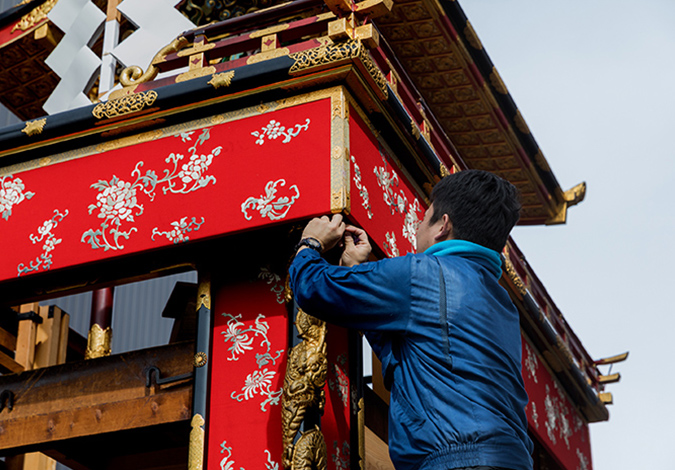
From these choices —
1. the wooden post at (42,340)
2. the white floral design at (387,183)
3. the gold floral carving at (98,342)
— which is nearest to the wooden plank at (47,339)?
the wooden post at (42,340)

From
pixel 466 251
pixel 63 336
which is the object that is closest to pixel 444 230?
pixel 466 251

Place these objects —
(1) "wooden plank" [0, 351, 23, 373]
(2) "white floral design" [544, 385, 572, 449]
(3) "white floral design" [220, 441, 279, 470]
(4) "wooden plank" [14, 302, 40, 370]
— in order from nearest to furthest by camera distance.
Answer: (3) "white floral design" [220, 441, 279, 470] → (1) "wooden plank" [0, 351, 23, 373] → (4) "wooden plank" [14, 302, 40, 370] → (2) "white floral design" [544, 385, 572, 449]

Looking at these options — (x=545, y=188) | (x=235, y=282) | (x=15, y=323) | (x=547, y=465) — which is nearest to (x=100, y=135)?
(x=235, y=282)

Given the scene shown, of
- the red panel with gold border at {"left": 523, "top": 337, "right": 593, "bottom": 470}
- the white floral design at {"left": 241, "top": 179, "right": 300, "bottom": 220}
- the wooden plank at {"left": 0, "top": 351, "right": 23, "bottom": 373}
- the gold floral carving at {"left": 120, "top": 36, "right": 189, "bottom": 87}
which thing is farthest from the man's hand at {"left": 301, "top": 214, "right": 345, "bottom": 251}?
the wooden plank at {"left": 0, "top": 351, "right": 23, "bottom": 373}

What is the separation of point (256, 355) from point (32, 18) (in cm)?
354

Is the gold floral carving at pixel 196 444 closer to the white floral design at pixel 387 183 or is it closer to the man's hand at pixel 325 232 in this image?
the man's hand at pixel 325 232

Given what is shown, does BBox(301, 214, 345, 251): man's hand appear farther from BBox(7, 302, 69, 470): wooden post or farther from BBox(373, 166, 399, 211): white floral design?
BBox(7, 302, 69, 470): wooden post

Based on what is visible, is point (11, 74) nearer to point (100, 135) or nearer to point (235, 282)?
point (100, 135)

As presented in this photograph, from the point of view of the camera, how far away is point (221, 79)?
12.4ft

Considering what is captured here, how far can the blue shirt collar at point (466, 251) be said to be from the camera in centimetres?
270

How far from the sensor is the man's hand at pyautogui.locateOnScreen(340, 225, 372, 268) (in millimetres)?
3089

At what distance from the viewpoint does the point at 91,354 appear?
5086mm

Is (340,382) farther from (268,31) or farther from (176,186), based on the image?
(268,31)

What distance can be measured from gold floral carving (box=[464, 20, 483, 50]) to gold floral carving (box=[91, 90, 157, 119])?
2.88m
